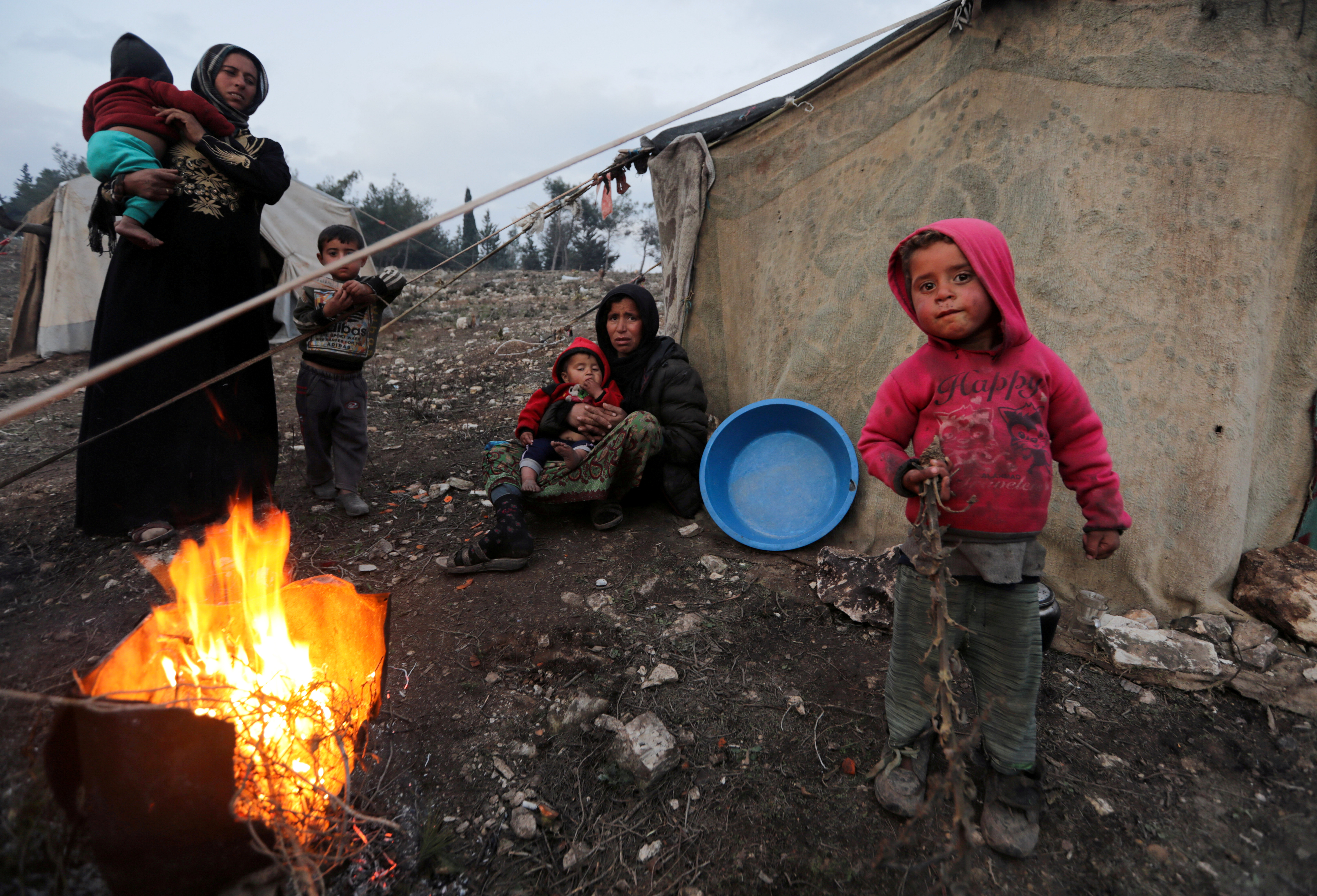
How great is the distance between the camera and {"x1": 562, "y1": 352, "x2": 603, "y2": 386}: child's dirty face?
3.35 m

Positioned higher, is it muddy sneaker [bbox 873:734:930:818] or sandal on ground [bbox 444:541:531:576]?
sandal on ground [bbox 444:541:531:576]

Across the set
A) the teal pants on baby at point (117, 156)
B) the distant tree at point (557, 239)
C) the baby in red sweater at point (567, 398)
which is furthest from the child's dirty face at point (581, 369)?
the distant tree at point (557, 239)

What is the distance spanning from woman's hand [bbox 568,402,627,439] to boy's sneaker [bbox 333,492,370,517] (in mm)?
1186

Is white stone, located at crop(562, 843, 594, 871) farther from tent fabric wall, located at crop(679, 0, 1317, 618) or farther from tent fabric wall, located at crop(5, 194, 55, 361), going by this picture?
tent fabric wall, located at crop(5, 194, 55, 361)

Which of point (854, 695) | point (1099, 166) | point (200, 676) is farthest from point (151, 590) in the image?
point (1099, 166)

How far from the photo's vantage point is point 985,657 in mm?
1586

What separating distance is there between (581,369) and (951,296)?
2225mm

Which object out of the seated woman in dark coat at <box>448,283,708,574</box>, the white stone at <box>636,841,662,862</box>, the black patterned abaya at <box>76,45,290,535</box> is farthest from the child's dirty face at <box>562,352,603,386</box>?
the white stone at <box>636,841,662,862</box>

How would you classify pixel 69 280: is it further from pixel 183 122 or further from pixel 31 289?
pixel 183 122

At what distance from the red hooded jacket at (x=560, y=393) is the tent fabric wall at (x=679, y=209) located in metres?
0.67

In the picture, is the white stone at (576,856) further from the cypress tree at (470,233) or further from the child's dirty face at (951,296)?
the cypress tree at (470,233)

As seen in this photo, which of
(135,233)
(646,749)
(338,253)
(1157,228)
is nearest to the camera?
(646,749)

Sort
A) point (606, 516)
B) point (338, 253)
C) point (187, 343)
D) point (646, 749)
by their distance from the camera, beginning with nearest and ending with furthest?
point (646, 749) → point (187, 343) → point (338, 253) → point (606, 516)

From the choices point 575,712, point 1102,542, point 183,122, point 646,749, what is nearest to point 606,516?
point 575,712
